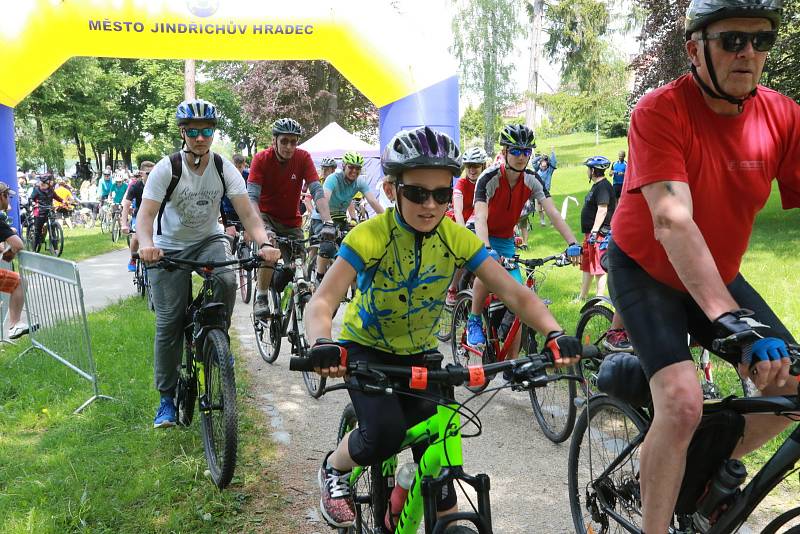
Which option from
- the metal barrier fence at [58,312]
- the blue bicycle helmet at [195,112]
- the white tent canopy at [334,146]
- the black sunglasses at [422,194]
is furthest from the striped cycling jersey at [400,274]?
the white tent canopy at [334,146]

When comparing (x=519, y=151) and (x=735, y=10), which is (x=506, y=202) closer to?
(x=519, y=151)

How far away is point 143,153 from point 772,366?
58156mm

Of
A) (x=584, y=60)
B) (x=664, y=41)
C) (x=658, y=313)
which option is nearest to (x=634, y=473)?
(x=658, y=313)

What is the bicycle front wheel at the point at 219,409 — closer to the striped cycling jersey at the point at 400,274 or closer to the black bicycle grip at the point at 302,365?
the striped cycling jersey at the point at 400,274

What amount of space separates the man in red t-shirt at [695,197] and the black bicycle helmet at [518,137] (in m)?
2.96

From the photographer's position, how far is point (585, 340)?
520 centimetres

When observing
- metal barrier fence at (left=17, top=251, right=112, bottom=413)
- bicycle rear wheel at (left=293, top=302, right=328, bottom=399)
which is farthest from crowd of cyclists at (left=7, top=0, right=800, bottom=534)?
metal barrier fence at (left=17, top=251, right=112, bottom=413)

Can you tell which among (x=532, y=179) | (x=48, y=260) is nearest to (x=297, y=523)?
(x=532, y=179)

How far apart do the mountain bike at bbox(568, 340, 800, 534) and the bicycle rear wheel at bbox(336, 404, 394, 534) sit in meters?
0.98

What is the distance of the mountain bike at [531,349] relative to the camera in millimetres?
5207

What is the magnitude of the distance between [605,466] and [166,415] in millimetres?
3354

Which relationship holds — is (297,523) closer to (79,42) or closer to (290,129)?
Result: (290,129)

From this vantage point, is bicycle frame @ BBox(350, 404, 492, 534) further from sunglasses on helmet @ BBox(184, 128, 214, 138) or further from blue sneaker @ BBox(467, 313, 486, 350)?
blue sneaker @ BBox(467, 313, 486, 350)

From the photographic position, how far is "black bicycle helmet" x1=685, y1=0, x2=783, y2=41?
2391 mm
